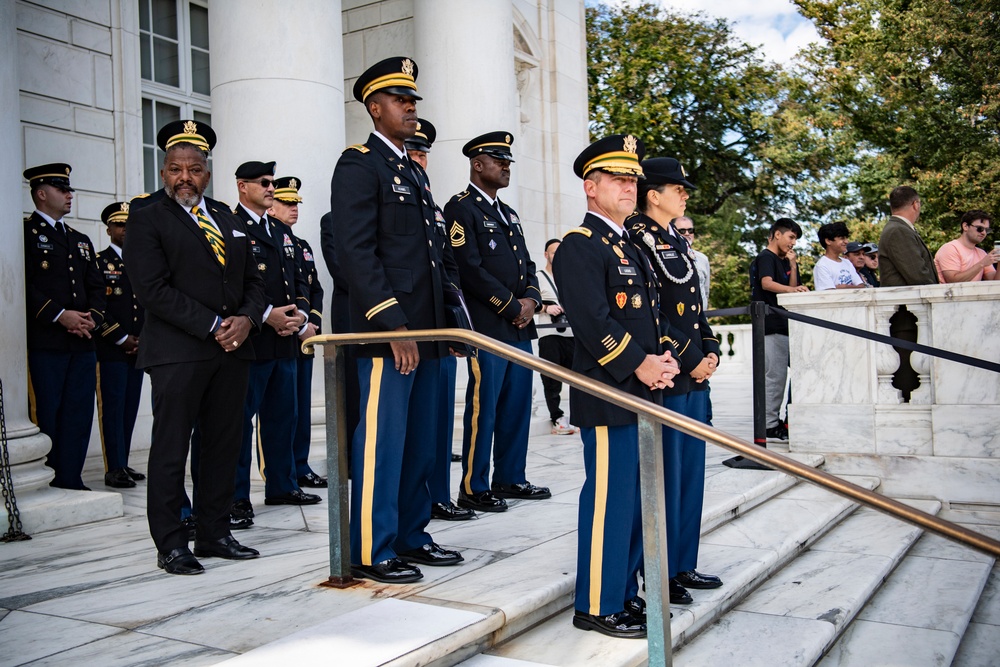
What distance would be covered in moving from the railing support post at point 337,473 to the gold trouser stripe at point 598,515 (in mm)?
1039

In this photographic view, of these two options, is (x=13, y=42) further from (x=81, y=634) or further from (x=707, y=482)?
(x=707, y=482)

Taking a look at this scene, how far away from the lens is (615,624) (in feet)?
11.9

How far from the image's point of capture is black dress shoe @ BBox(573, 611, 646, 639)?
11.8 ft

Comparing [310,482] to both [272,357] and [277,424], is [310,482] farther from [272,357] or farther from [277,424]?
[272,357]

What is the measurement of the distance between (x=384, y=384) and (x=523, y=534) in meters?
1.32

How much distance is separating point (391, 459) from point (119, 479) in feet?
12.3

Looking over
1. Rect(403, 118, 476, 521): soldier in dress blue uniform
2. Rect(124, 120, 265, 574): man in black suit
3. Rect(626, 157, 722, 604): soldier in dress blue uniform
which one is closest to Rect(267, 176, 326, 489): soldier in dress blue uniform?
Rect(403, 118, 476, 521): soldier in dress blue uniform

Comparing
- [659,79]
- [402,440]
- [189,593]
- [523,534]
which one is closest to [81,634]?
[189,593]

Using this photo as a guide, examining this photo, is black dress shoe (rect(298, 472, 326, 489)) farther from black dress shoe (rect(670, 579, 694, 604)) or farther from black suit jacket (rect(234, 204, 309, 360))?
black dress shoe (rect(670, 579, 694, 604))

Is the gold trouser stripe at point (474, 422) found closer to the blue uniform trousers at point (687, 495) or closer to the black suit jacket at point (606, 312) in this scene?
the blue uniform trousers at point (687, 495)

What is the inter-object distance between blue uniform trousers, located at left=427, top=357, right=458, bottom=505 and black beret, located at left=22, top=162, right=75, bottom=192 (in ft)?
9.99

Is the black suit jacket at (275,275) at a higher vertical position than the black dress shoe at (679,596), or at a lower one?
higher

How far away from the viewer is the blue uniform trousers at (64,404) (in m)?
6.21

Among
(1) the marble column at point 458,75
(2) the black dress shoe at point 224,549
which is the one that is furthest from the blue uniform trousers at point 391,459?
(1) the marble column at point 458,75
